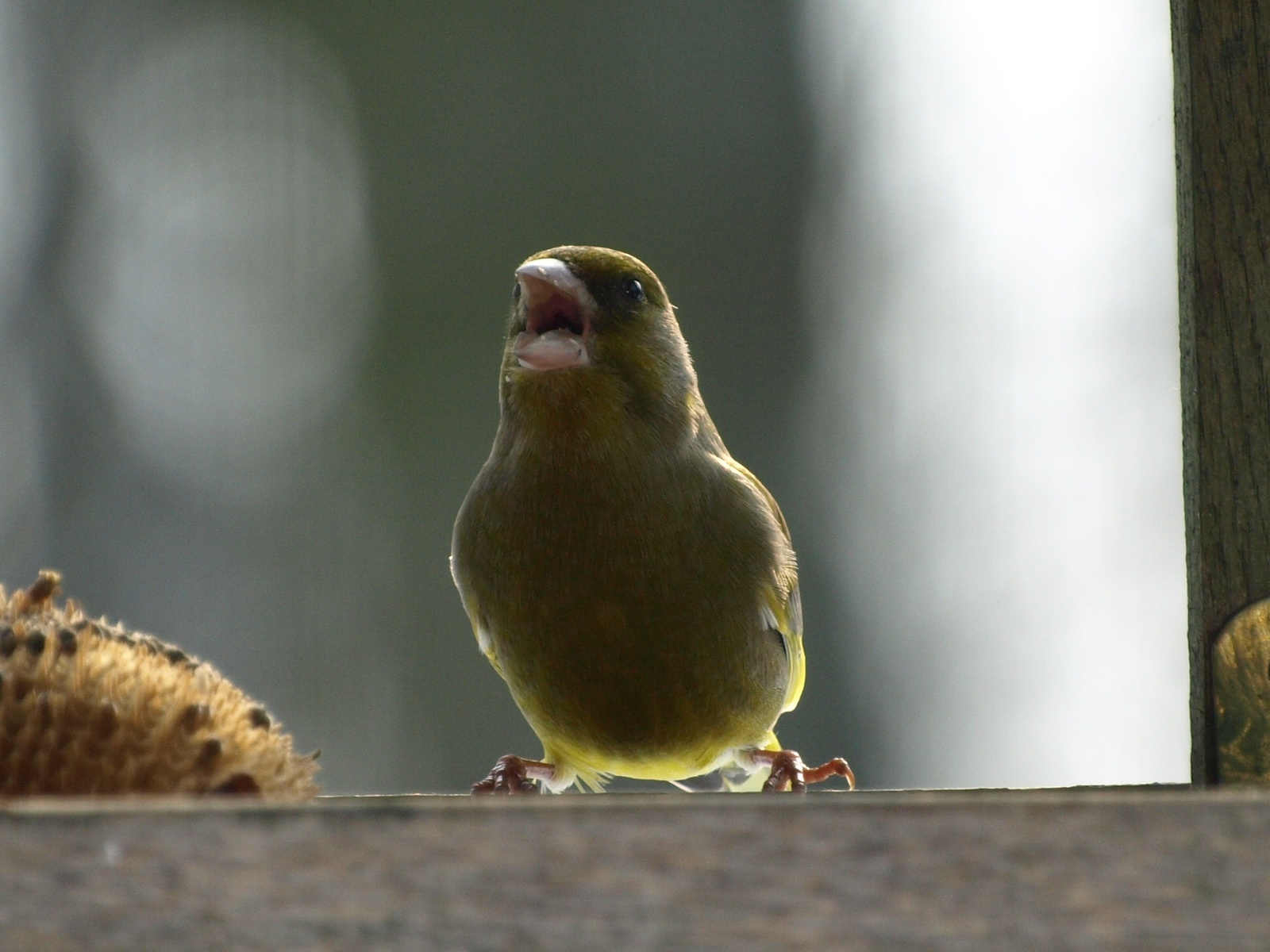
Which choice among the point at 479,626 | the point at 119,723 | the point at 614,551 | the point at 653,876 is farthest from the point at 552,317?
the point at 653,876

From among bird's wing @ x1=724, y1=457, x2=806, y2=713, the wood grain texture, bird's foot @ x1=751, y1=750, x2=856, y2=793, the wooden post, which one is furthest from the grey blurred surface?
the wood grain texture

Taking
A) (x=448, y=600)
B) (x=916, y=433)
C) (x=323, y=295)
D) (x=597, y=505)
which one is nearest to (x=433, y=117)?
(x=323, y=295)

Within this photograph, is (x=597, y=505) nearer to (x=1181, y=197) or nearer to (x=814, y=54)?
(x=1181, y=197)

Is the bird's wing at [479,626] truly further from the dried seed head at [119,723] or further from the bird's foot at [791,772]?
the dried seed head at [119,723]

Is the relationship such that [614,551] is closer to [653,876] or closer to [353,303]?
[653,876]

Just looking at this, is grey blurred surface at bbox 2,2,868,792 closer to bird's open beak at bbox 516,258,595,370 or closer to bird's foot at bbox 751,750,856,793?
bird's foot at bbox 751,750,856,793
